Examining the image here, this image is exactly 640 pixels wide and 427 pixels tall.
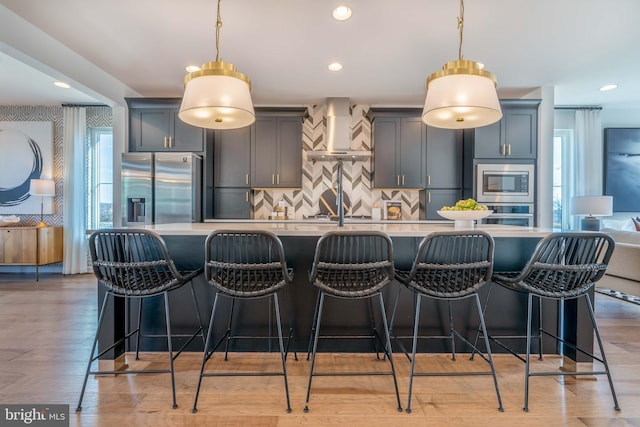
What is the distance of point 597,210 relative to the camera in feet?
14.6

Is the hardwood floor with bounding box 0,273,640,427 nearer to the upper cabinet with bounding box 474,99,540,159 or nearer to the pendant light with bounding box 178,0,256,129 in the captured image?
the pendant light with bounding box 178,0,256,129

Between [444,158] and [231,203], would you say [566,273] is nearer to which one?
[444,158]

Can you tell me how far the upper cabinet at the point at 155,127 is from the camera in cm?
421

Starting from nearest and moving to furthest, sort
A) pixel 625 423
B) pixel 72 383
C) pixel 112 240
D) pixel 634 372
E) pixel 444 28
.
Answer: pixel 625 423
pixel 112 240
pixel 72 383
pixel 634 372
pixel 444 28

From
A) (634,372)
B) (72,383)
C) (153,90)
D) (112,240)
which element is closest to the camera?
(112,240)

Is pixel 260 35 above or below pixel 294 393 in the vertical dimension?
above

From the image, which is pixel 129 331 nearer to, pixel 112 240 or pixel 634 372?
pixel 112 240

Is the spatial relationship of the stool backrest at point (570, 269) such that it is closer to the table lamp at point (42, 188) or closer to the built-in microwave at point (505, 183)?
the built-in microwave at point (505, 183)

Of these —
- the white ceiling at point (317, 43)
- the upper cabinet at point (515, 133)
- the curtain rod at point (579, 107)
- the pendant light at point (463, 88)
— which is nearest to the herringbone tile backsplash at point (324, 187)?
the white ceiling at point (317, 43)

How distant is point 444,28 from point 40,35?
3547 mm

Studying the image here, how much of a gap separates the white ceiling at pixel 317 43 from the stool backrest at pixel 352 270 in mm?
1861

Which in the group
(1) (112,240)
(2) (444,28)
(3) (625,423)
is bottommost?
(3) (625,423)

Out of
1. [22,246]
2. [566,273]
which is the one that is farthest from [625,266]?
[22,246]

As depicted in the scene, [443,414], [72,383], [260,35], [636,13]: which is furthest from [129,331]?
[636,13]
